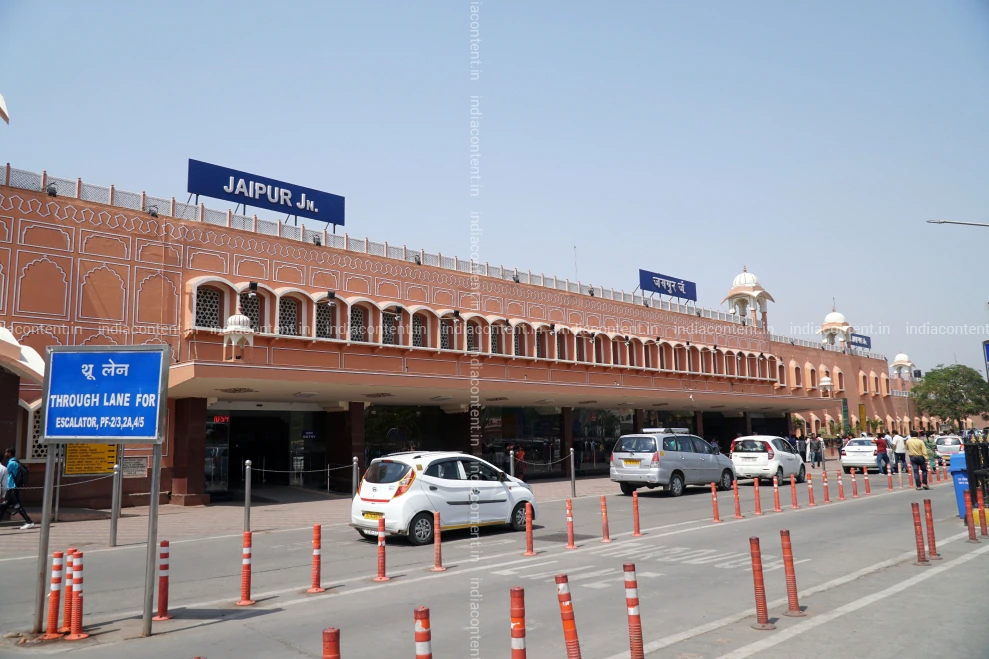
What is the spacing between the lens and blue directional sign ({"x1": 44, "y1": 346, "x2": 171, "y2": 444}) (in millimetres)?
8000

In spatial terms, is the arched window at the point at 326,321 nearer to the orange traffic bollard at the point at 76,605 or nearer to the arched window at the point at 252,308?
the arched window at the point at 252,308

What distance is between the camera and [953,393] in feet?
226

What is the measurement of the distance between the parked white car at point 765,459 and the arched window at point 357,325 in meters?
14.2

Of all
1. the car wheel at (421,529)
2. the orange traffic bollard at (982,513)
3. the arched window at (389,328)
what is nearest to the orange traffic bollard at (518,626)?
the car wheel at (421,529)

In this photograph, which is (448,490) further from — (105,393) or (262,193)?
(262,193)

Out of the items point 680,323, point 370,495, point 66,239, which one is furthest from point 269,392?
point 680,323

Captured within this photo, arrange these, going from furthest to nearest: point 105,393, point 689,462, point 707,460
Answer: point 707,460
point 689,462
point 105,393

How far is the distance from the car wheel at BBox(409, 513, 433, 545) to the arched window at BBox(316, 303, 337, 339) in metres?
13.9

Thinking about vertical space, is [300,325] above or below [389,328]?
below

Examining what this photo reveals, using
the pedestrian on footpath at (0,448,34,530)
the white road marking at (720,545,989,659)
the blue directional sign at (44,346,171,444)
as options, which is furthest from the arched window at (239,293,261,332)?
the white road marking at (720,545,989,659)

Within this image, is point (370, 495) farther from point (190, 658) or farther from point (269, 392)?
point (269, 392)

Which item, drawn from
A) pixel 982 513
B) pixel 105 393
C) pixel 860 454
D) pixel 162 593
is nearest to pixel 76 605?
pixel 162 593

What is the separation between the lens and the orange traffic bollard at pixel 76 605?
7488 millimetres

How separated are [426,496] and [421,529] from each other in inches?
25.6
